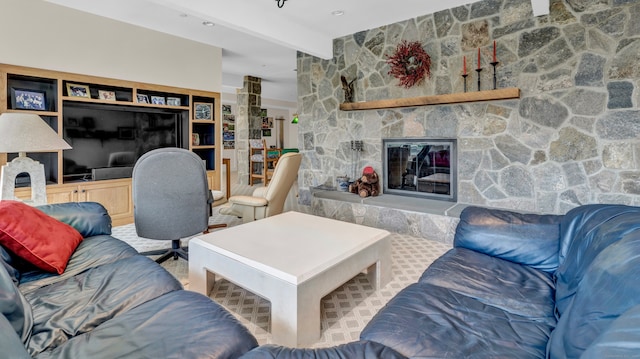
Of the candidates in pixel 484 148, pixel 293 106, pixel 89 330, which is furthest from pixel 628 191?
pixel 293 106

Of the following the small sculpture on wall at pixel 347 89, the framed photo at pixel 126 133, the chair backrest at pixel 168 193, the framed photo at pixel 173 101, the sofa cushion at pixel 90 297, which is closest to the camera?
the sofa cushion at pixel 90 297

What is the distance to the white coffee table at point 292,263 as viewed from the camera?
1703 mm

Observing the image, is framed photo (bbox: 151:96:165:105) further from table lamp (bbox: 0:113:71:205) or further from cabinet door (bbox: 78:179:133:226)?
table lamp (bbox: 0:113:71:205)

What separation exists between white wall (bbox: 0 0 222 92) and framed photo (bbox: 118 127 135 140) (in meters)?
0.67

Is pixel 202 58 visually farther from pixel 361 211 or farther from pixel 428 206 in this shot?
pixel 428 206

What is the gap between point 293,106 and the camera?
1170 cm

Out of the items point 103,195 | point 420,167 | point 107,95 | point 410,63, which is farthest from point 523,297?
point 107,95

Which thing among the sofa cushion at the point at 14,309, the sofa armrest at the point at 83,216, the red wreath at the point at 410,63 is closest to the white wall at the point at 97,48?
the sofa armrest at the point at 83,216

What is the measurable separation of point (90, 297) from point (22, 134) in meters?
1.35

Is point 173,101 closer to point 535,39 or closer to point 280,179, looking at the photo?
point 280,179

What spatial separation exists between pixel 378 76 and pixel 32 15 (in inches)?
151

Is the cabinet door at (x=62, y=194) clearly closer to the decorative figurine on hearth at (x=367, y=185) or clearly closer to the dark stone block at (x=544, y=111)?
the decorative figurine on hearth at (x=367, y=185)

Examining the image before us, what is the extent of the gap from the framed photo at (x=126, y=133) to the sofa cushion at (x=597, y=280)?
15.7 feet

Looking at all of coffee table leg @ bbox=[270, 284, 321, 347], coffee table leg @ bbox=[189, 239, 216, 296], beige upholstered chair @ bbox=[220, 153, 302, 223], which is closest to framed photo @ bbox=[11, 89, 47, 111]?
beige upholstered chair @ bbox=[220, 153, 302, 223]
